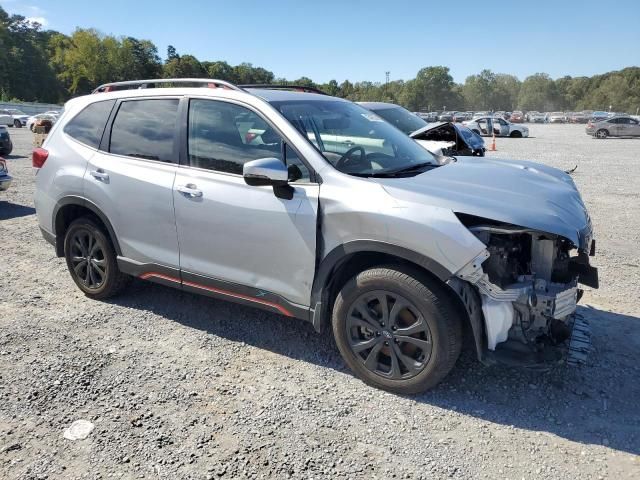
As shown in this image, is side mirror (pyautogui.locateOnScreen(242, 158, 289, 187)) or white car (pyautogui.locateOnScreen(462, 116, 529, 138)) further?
white car (pyautogui.locateOnScreen(462, 116, 529, 138))

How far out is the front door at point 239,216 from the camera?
3309mm

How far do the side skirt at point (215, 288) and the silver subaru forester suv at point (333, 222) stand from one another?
0.01 meters

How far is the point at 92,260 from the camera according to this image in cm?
459

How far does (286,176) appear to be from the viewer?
316cm

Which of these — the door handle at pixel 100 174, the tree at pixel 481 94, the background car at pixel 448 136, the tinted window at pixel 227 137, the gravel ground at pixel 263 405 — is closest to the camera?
the gravel ground at pixel 263 405

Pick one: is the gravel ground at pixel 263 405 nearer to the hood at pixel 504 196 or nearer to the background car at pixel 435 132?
the hood at pixel 504 196

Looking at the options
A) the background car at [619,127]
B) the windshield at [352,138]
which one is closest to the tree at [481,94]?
the background car at [619,127]

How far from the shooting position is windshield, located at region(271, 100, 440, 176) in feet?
11.5

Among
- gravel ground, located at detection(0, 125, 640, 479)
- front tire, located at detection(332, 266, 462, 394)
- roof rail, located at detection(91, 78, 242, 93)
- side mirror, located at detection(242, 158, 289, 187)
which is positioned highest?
roof rail, located at detection(91, 78, 242, 93)

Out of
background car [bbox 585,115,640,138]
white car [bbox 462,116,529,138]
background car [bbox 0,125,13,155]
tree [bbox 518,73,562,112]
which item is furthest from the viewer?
tree [bbox 518,73,562,112]

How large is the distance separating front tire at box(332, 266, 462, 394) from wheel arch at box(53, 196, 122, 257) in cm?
219

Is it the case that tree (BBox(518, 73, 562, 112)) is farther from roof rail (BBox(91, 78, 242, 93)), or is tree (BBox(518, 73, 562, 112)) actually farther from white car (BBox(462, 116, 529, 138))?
roof rail (BBox(91, 78, 242, 93))

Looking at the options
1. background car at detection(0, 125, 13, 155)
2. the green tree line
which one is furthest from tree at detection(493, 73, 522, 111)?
background car at detection(0, 125, 13, 155)

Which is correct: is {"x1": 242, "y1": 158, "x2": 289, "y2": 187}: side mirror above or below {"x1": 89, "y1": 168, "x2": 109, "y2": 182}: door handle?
above
